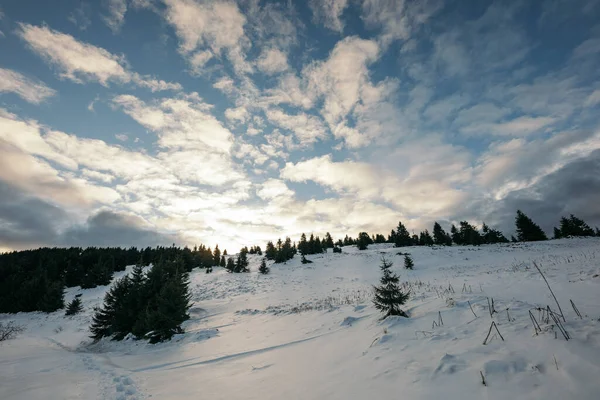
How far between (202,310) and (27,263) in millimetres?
73841

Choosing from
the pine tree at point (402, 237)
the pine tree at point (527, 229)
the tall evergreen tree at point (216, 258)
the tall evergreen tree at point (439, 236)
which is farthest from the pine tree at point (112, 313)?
the pine tree at point (527, 229)

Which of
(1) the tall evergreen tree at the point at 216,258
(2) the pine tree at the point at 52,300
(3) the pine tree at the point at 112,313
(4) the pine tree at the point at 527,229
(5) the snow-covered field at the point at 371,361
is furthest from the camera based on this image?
(1) the tall evergreen tree at the point at 216,258

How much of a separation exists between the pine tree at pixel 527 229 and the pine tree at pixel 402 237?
2670 cm

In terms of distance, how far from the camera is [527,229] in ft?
214

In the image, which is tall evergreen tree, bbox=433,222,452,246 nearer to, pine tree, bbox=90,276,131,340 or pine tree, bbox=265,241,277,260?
pine tree, bbox=265,241,277,260

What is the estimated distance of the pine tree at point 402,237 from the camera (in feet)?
245

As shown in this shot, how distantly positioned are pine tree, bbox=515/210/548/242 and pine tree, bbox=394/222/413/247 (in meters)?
26.7

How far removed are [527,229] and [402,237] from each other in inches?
1191

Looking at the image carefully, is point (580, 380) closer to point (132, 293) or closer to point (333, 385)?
point (333, 385)

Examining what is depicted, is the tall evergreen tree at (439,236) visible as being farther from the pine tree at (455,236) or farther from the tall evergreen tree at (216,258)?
the tall evergreen tree at (216,258)

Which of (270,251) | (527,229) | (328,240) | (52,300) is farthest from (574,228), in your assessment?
(52,300)

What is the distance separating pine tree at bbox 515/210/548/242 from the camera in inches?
2544

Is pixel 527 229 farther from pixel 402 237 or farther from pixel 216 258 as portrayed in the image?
pixel 216 258

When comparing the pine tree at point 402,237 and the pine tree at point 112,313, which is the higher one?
the pine tree at point 402,237
